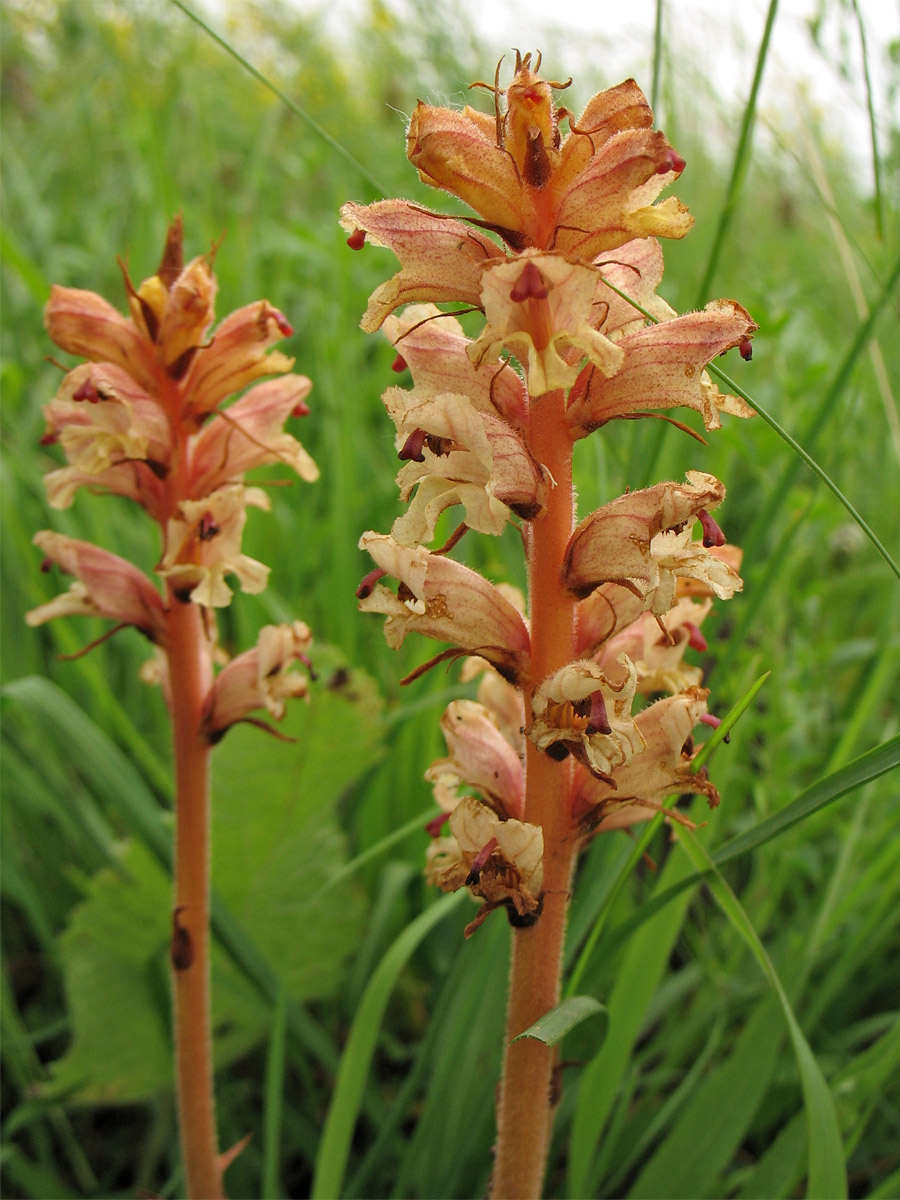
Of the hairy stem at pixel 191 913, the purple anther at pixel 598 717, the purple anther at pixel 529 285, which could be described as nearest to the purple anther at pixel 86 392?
the hairy stem at pixel 191 913

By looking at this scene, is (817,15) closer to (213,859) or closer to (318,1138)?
(213,859)

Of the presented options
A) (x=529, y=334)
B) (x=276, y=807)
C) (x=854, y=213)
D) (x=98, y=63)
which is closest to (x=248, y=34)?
(x=98, y=63)

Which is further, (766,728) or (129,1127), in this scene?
(129,1127)

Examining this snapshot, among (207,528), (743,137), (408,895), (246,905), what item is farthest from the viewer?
(408,895)

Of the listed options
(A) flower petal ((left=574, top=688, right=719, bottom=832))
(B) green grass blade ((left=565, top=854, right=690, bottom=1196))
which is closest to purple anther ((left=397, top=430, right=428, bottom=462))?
(A) flower petal ((left=574, top=688, right=719, bottom=832))

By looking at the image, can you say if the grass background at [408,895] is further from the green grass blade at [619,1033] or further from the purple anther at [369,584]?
the purple anther at [369,584]

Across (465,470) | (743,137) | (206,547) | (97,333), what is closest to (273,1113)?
(206,547)

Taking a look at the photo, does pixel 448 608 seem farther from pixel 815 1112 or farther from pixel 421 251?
pixel 815 1112
